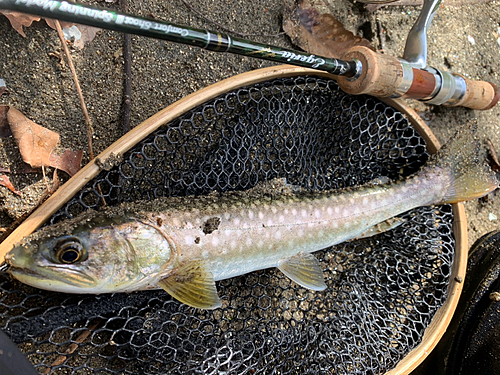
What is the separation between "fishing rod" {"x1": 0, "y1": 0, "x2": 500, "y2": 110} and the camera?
107 centimetres

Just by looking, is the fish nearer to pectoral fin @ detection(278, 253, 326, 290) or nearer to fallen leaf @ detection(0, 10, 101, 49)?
pectoral fin @ detection(278, 253, 326, 290)

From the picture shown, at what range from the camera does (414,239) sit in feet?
7.23

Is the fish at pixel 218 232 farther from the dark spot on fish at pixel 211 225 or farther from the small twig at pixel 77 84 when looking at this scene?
the small twig at pixel 77 84

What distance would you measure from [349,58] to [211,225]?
1.27 m

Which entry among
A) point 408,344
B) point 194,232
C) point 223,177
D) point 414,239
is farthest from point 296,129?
point 408,344

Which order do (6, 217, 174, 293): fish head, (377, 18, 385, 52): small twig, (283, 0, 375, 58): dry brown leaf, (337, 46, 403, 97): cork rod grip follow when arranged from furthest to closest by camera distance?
1. (377, 18, 385, 52): small twig
2. (283, 0, 375, 58): dry brown leaf
3. (337, 46, 403, 97): cork rod grip
4. (6, 217, 174, 293): fish head

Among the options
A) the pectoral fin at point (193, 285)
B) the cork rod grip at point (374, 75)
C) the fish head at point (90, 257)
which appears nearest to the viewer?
the fish head at point (90, 257)

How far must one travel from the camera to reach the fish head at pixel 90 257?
140 centimetres

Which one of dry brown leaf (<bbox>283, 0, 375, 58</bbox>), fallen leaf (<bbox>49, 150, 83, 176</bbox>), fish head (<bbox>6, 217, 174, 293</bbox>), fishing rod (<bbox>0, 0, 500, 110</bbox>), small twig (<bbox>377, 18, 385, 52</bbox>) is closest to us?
fishing rod (<bbox>0, 0, 500, 110</bbox>)

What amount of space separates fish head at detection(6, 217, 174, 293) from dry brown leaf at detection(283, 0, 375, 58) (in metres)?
1.88

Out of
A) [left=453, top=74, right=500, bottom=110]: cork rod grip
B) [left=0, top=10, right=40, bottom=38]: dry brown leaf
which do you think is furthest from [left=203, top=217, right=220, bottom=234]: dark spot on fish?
[left=453, top=74, right=500, bottom=110]: cork rod grip

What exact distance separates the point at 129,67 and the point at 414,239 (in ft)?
7.14

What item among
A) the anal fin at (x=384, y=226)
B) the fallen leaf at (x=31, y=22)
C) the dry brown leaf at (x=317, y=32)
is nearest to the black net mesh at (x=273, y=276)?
the anal fin at (x=384, y=226)

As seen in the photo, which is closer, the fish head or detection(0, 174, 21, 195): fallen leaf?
the fish head
